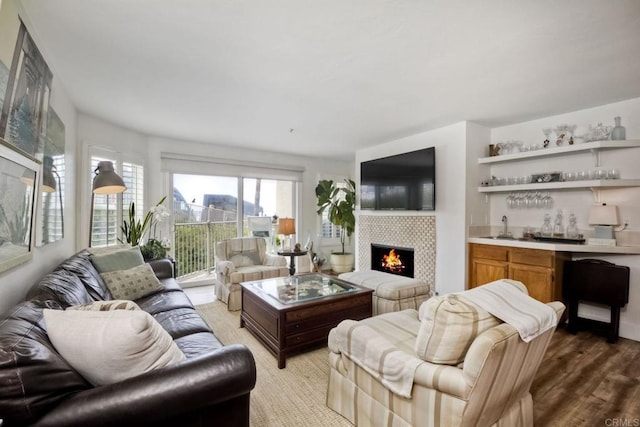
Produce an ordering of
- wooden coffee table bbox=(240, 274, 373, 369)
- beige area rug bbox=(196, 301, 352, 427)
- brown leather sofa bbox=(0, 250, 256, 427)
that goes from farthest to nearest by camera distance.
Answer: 1. wooden coffee table bbox=(240, 274, 373, 369)
2. beige area rug bbox=(196, 301, 352, 427)
3. brown leather sofa bbox=(0, 250, 256, 427)

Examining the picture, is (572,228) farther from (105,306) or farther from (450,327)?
(105,306)

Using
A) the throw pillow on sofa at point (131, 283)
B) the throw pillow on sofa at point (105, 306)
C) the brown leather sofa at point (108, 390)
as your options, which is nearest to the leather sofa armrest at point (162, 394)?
the brown leather sofa at point (108, 390)

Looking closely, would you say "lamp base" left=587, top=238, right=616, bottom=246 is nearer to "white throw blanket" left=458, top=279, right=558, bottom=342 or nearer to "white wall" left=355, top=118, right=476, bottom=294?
"white wall" left=355, top=118, right=476, bottom=294

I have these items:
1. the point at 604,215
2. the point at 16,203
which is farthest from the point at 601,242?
the point at 16,203

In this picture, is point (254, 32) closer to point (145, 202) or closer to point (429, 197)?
point (429, 197)

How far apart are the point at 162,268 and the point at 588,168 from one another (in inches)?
195

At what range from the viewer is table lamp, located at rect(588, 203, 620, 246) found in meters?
2.93

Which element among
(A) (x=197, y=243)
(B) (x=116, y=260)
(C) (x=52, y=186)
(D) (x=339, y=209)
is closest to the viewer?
(C) (x=52, y=186)

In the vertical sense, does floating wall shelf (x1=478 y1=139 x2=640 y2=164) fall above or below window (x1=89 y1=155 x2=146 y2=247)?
above

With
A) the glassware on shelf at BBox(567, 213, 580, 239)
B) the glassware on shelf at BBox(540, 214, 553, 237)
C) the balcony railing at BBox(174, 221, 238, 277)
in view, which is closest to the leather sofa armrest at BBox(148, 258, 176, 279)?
the balcony railing at BBox(174, 221, 238, 277)

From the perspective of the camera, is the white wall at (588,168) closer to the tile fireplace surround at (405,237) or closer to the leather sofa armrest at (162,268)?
the tile fireplace surround at (405,237)

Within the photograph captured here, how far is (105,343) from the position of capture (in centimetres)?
102

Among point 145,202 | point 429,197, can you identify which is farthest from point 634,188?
point 145,202

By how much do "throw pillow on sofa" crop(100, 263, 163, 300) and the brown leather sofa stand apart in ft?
3.83
